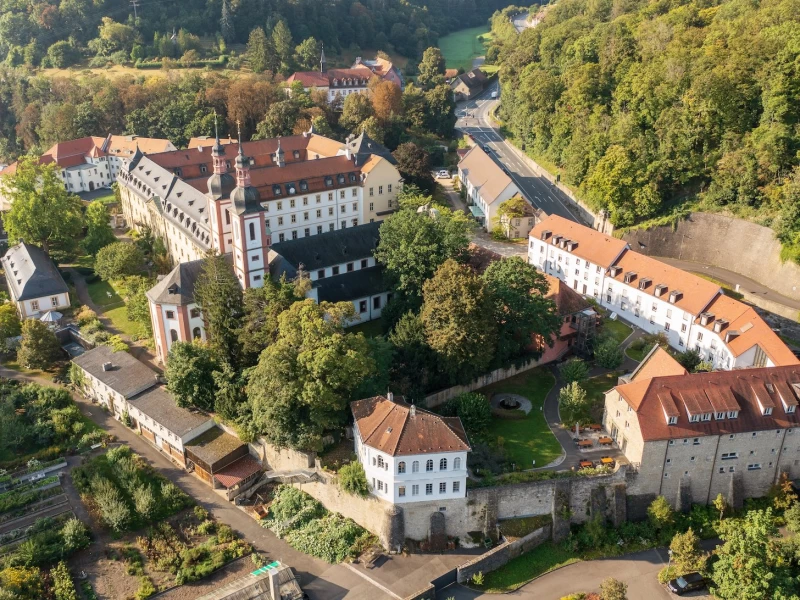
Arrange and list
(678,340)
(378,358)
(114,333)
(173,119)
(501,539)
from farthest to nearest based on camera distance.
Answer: (173,119) < (114,333) < (678,340) < (378,358) < (501,539)

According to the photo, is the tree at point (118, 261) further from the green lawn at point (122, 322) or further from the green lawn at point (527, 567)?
the green lawn at point (527, 567)

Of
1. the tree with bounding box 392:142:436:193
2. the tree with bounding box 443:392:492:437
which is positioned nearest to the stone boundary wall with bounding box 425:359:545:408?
the tree with bounding box 443:392:492:437

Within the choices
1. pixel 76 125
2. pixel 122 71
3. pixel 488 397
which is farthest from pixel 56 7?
pixel 488 397

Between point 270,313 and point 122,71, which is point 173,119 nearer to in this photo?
point 122,71

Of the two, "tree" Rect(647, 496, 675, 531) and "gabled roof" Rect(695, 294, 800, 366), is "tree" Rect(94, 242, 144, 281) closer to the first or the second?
"gabled roof" Rect(695, 294, 800, 366)

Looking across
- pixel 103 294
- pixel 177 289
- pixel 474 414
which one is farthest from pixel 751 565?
pixel 103 294

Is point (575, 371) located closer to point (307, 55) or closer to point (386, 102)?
point (386, 102)
